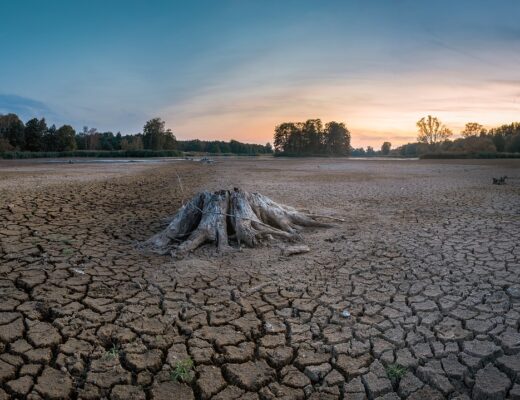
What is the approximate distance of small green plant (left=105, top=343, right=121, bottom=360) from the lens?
2736 mm

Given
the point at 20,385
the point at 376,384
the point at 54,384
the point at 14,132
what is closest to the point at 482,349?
the point at 376,384

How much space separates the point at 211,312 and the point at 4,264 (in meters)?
3.09

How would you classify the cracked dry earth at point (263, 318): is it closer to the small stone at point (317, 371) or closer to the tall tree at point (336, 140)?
the small stone at point (317, 371)

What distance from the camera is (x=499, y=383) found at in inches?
96.9

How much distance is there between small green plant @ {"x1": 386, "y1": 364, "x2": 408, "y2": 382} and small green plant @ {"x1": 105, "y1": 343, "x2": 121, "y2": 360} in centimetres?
214

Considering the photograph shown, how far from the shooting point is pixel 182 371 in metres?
2.59

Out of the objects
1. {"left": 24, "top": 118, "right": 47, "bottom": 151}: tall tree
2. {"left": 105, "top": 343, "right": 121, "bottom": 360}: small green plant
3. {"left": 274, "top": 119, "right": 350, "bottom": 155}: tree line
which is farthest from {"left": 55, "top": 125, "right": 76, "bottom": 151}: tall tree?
{"left": 105, "top": 343, "right": 121, "bottom": 360}: small green plant

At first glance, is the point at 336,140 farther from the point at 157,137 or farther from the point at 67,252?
the point at 67,252

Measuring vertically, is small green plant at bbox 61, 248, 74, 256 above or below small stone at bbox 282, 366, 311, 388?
above

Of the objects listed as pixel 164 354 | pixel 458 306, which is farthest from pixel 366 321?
pixel 164 354

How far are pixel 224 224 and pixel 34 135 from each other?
90.2m

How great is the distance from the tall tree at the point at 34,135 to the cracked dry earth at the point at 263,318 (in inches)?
3398

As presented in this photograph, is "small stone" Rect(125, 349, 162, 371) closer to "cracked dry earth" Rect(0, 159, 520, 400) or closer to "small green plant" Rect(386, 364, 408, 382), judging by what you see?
"cracked dry earth" Rect(0, 159, 520, 400)

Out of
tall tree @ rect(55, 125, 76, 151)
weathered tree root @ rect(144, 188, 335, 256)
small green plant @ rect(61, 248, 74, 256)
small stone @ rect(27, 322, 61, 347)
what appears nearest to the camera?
small stone @ rect(27, 322, 61, 347)
